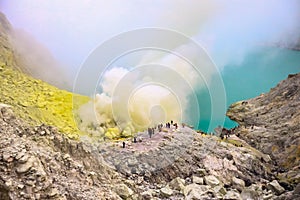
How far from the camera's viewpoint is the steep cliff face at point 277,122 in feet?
77.9

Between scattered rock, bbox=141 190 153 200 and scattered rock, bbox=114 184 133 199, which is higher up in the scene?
scattered rock, bbox=141 190 153 200

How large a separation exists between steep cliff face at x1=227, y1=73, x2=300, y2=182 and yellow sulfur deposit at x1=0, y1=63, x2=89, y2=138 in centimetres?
1332

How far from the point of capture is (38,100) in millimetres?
21141

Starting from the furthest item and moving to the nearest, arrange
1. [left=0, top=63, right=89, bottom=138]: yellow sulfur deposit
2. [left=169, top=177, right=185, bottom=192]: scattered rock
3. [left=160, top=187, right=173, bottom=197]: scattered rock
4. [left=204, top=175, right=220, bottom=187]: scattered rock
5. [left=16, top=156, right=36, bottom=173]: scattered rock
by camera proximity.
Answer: [left=0, top=63, right=89, bottom=138]: yellow sulfur deposit, [left=204, top=175, right=220, bottom=187]: scattered rock, [left=169, top=177, right=185, bottom=192]: scattered rock, [left=160, top=187, right=173, bottom=197]: scattered rock, [left=16, top=156, right=36, bottom=173]: scattered rock

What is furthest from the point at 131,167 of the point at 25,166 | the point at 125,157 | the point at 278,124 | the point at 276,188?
the point at 278,124

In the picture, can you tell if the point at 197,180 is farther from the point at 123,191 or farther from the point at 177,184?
the point at 123,191

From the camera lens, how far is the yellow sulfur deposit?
61.5 ft

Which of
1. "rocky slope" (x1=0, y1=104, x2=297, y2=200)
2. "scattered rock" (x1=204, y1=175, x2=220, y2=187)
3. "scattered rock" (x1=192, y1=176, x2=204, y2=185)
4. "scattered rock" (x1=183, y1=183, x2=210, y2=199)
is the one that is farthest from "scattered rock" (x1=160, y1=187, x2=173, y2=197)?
"scattered rock" (x1=204, y1=175, x2=220, y2=187)

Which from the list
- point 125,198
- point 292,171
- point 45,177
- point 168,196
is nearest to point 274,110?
point 292,171

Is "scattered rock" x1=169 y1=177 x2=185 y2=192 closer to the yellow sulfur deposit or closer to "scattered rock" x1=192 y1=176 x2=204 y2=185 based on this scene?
"scattered rock" x1=192 y1=176 x2=204 y2=185

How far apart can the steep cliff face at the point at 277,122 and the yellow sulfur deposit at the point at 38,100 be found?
13.3 metres

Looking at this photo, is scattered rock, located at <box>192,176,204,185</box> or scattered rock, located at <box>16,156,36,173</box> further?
scattered rock, located at <box>192,176,204,185</box>

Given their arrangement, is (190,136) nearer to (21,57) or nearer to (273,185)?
(273,185)

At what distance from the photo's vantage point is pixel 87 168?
13523 millimetres
